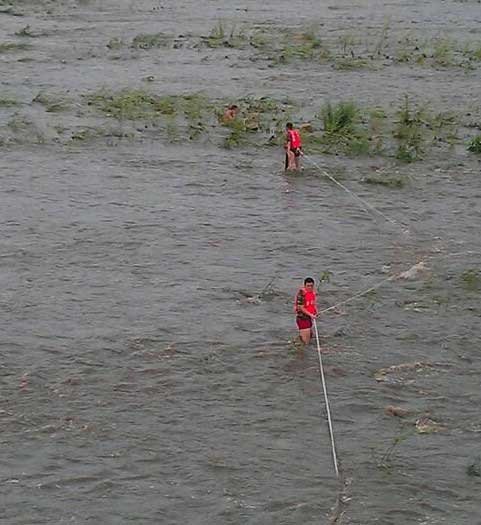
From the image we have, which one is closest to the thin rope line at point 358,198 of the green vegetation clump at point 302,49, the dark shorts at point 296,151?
the dark shorts at point 296,151

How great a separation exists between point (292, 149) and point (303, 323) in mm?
7978

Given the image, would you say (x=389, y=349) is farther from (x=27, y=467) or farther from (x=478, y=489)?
(x=27, y=467)

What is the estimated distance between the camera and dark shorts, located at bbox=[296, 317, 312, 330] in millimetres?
12737

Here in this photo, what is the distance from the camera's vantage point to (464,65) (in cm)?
3222

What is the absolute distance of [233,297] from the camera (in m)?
14.7

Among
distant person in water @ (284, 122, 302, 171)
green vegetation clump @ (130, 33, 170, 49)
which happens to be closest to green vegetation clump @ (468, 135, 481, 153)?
distant person in water @ (284, 122, 302, 171)

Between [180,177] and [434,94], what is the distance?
10.5m

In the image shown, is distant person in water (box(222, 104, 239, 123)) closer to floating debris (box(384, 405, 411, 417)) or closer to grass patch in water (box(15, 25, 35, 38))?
floating debris (box(384, 405, 411, 417))

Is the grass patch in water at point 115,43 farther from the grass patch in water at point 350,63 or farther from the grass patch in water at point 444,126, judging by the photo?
the grass patch in water at point 444,126

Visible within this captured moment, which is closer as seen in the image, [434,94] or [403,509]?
[403,509]

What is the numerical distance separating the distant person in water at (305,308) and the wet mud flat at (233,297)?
0.44 m

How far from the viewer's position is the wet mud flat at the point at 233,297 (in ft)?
33.7

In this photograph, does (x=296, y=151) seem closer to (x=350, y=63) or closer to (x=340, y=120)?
(x=340, y=120)

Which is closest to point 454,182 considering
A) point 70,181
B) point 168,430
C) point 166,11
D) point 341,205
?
point 341,205
